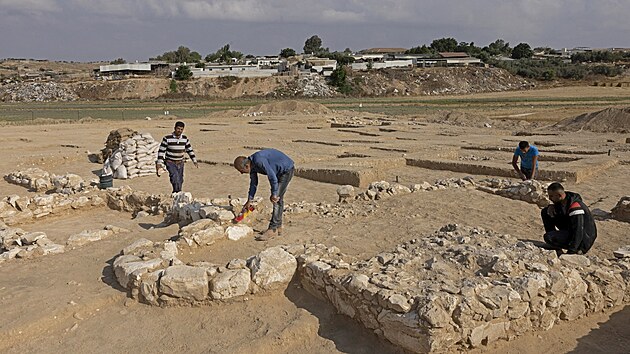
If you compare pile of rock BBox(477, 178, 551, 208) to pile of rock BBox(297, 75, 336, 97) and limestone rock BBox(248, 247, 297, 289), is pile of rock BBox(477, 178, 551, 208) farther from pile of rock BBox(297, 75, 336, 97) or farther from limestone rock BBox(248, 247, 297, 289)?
pile of rock BBox(297, 75, 336, 97)

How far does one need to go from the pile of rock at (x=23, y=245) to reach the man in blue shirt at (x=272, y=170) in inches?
107

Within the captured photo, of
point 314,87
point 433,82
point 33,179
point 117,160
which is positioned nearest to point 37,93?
point 314,87

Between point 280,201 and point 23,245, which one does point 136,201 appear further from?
point 280,201

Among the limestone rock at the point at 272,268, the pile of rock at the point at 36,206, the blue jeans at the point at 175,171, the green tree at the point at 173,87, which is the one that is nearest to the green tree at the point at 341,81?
the green tree at the point at 173,87

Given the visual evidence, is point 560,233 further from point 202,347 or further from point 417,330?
point 202,347

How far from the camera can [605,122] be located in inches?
1078

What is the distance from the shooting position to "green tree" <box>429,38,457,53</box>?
380 ft

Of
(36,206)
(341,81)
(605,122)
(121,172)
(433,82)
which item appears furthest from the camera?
(433,82)

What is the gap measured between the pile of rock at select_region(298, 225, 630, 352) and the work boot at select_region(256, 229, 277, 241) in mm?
1282

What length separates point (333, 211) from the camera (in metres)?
8.48

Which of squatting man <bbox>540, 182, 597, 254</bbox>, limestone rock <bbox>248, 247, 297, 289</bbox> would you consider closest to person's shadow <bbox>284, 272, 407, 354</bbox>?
limestone rock <bbox>248, 247, 297, 289</bbox>

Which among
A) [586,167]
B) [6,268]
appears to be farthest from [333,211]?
[586,167]

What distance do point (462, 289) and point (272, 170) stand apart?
2839 millimetres

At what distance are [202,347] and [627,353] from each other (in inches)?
147
